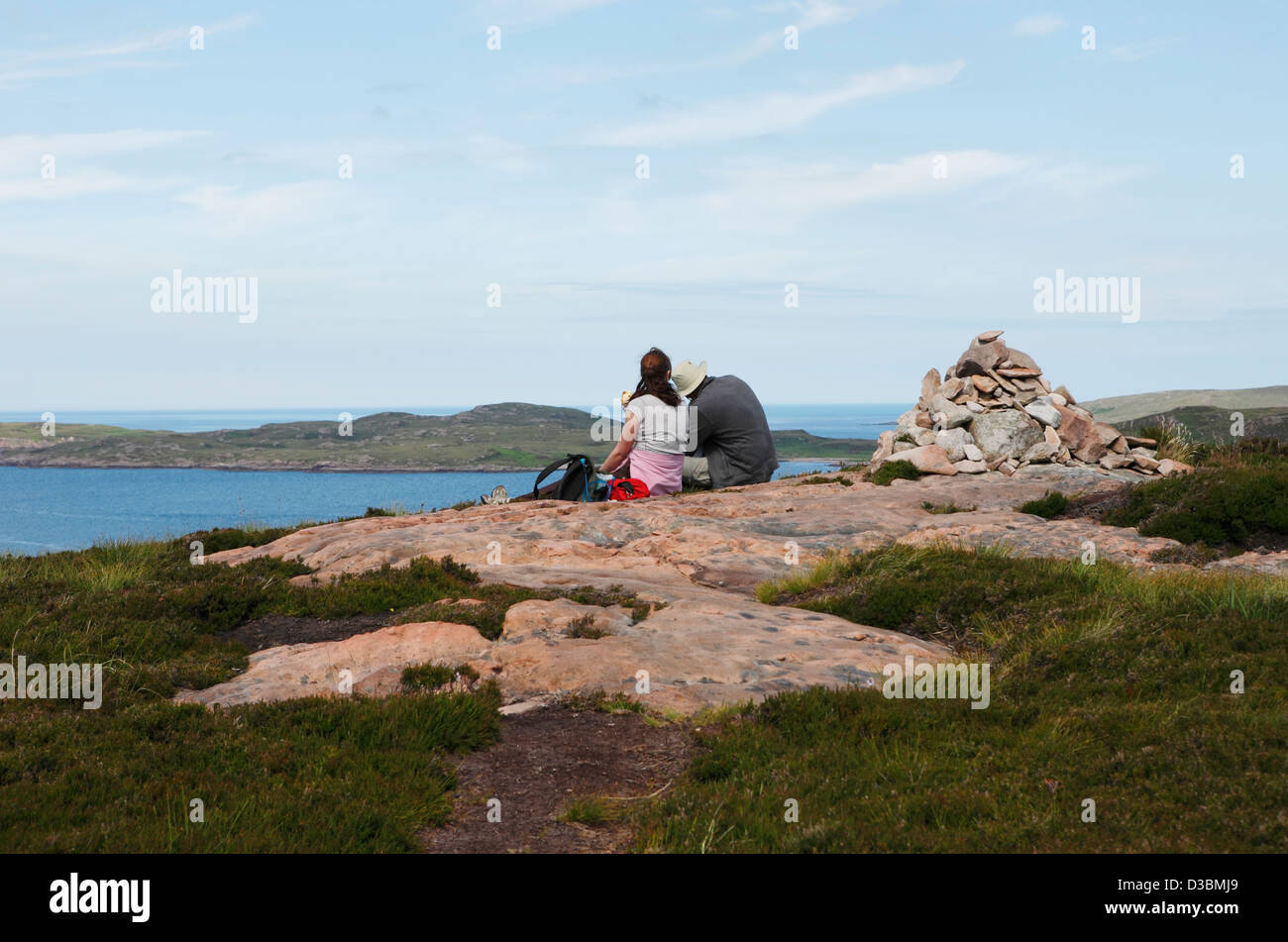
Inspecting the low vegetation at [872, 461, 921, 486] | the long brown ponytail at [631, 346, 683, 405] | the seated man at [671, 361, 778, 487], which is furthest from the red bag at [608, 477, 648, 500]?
the low vegetation at [872, 461, 921, 486]

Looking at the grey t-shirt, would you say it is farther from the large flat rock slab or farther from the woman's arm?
the woman's arm

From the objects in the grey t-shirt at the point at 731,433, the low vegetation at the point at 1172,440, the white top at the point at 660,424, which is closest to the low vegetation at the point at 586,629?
the white top at the point at 660,424

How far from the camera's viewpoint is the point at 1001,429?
23.4 metres

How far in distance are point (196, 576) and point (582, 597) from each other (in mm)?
5947

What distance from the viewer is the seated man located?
69.5 feet

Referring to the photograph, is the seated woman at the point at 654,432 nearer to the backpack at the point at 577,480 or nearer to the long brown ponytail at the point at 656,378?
the long brown ponytail at the point at 656,378

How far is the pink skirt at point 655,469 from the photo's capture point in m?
20.0

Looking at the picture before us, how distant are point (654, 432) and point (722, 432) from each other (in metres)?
2.83

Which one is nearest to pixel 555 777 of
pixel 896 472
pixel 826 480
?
pixel 826 480

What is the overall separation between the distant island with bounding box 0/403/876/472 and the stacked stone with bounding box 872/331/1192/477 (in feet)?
270

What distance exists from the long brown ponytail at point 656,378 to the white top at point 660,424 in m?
0.14
